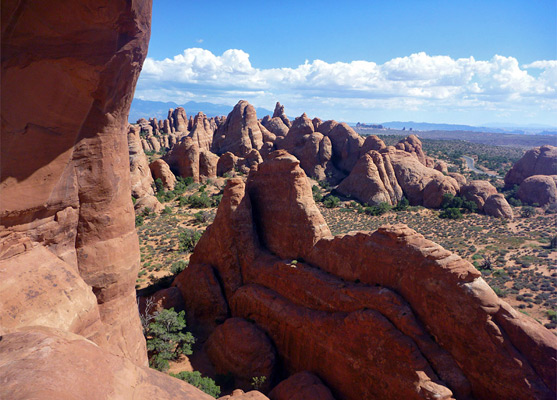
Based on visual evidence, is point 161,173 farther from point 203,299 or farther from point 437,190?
point 437,190

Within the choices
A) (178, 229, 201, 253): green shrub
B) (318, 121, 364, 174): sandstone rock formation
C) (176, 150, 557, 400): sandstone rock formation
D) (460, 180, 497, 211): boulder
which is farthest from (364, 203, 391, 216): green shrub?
(176, 150, 557, 400): sandstone rock formation

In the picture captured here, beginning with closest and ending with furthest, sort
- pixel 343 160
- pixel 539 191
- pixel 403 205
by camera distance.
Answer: pixel 403 205, pixel 539 191, pixel 343 160

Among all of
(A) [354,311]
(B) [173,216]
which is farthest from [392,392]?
(B) [173,216]

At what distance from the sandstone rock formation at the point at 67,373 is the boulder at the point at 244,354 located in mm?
9015

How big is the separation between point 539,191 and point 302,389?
61.8 meters

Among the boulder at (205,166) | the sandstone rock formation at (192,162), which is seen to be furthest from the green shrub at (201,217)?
the boulder at (205,166)

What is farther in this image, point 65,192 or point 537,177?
point 537,177

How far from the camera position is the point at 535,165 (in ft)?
213

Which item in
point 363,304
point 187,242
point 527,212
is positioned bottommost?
point 187,242

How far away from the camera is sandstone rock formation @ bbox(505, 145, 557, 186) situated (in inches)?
2518

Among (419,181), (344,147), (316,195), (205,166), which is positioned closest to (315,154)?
(344,147)

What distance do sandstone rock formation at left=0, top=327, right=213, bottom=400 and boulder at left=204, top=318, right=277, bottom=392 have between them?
29.6 ft

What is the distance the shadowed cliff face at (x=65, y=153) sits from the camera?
7383 mm

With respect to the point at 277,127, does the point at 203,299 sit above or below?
below
